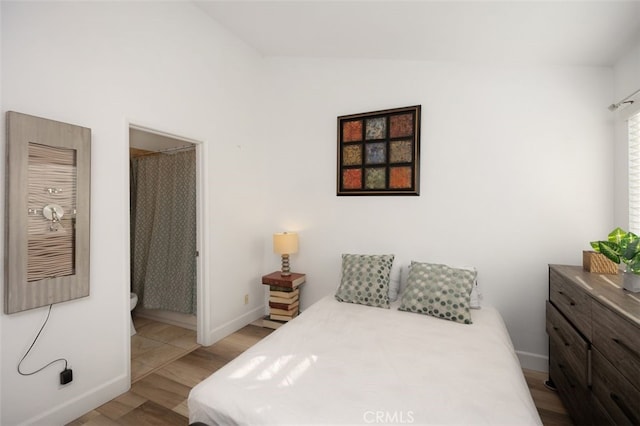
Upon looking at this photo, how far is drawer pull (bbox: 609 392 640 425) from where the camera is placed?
3.82 feet

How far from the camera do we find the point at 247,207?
3.33 metres

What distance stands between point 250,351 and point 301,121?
8.12ft

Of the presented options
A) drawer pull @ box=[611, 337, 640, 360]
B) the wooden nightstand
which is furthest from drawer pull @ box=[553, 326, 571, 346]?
the wooden nightstand

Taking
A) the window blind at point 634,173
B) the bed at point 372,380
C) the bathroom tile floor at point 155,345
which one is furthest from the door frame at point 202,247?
the window blind at point 634,173

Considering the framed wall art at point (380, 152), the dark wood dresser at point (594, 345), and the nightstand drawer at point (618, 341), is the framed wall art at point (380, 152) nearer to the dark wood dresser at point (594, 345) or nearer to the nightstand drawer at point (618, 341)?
the dark wood dresser at point (594, 345)

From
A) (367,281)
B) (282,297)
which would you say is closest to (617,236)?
(367,281)

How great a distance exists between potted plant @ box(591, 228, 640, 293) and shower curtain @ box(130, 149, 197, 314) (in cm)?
344

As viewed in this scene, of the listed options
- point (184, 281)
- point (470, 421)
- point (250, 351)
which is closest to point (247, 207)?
point (184, 281)

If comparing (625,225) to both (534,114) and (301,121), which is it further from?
(301,121)

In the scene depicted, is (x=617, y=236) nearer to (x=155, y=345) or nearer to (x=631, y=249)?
(x=631, y=249)

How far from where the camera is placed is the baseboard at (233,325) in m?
2.90

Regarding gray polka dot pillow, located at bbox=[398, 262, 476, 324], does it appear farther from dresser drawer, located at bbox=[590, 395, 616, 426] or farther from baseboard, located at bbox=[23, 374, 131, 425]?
baseboard, located at bbox=[23, 374, 131, 425]

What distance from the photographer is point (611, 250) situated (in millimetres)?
1778

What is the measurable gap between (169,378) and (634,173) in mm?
3799
